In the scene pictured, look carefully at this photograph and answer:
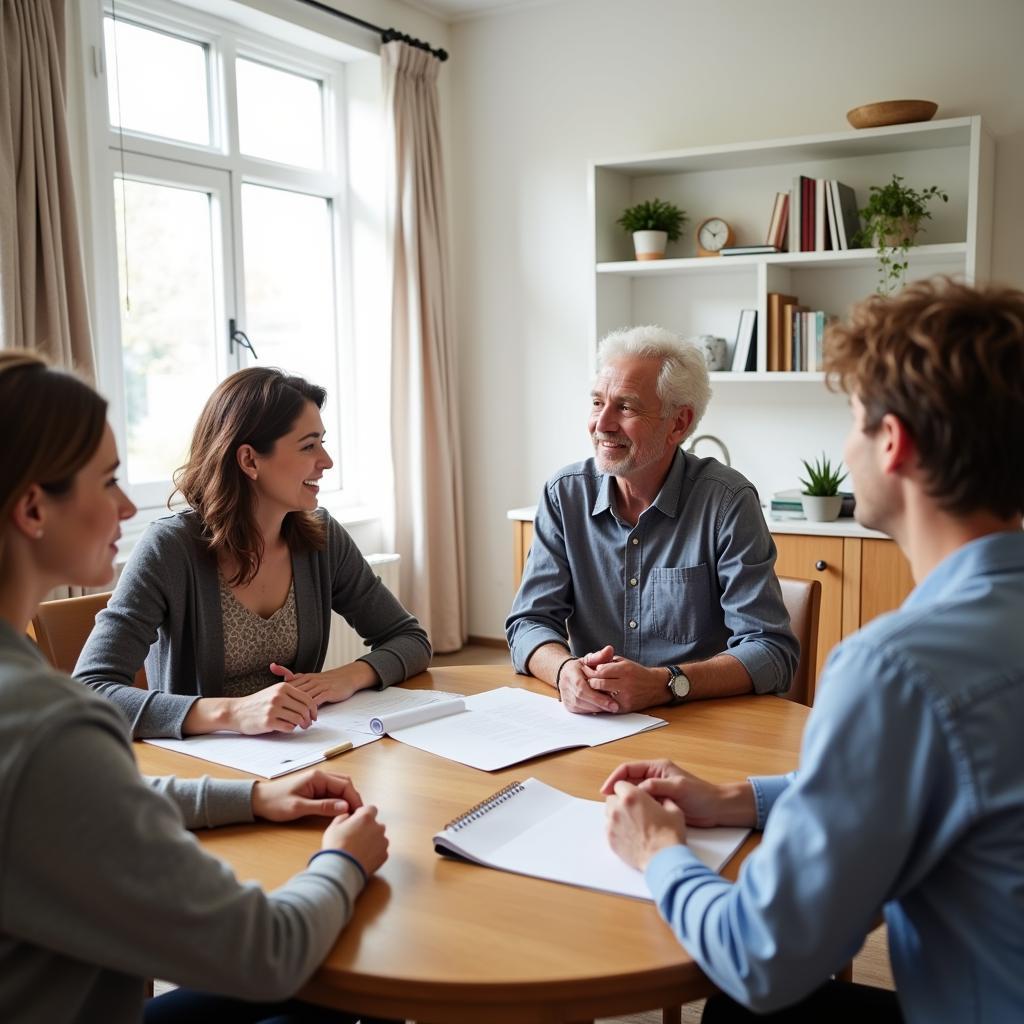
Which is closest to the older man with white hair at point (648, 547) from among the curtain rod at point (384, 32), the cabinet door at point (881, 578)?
the cabinet door at point (881, 578)

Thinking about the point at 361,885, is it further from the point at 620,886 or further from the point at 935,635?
the point at 935,635

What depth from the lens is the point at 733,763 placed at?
1546mm

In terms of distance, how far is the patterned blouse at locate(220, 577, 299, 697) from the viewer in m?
1.93

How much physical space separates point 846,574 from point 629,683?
85.5 inches

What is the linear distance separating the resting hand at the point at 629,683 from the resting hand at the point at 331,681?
417 millimetres

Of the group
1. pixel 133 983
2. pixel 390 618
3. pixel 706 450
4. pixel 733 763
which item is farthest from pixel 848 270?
pixel 133 983

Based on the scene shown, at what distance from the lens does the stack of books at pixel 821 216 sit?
3.97 m

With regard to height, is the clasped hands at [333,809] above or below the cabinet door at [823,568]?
above

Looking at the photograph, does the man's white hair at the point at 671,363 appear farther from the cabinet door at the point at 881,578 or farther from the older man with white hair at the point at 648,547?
the cabinet door at the point at 881,578

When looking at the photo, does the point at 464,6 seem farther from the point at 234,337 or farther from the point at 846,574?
the point at 846,574

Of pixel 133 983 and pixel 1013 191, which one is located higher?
pixel 1013 191

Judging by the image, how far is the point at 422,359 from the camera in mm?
4840

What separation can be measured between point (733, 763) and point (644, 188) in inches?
139

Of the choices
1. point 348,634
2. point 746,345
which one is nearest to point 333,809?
point 348,634
